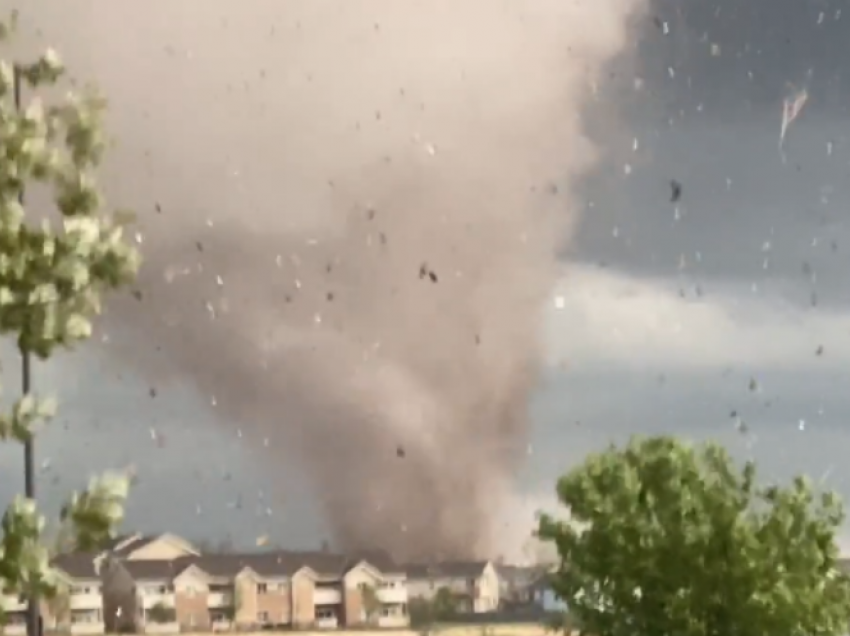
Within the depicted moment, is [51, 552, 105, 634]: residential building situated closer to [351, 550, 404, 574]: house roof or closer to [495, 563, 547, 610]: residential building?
[351, 550, 404, 574]: house roof

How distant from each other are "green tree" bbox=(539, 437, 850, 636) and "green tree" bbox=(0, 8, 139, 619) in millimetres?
1167

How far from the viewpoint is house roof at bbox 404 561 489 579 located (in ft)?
7.12

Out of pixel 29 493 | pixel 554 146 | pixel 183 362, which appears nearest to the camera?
pixel 29 493

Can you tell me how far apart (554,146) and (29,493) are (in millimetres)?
1098

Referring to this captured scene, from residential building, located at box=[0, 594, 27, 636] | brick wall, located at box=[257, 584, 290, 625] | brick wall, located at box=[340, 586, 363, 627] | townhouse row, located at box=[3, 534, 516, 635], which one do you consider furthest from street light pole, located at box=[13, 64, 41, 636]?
brick wall, located at box=[340, 586, 363, 627]

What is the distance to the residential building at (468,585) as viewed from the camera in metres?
2.18

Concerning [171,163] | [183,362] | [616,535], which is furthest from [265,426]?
[616,535]

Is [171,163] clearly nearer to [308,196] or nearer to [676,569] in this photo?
[308,196]

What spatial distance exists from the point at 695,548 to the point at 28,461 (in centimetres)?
120

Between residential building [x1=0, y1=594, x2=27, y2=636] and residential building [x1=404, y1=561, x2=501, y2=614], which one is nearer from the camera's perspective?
residential building [x1=0, y1=594, x2=27, y2=636]

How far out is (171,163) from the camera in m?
2.14

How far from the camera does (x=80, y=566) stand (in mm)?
1862

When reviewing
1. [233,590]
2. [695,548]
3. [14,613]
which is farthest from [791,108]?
[14,613]

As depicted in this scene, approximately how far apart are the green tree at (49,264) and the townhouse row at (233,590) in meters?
0.73
